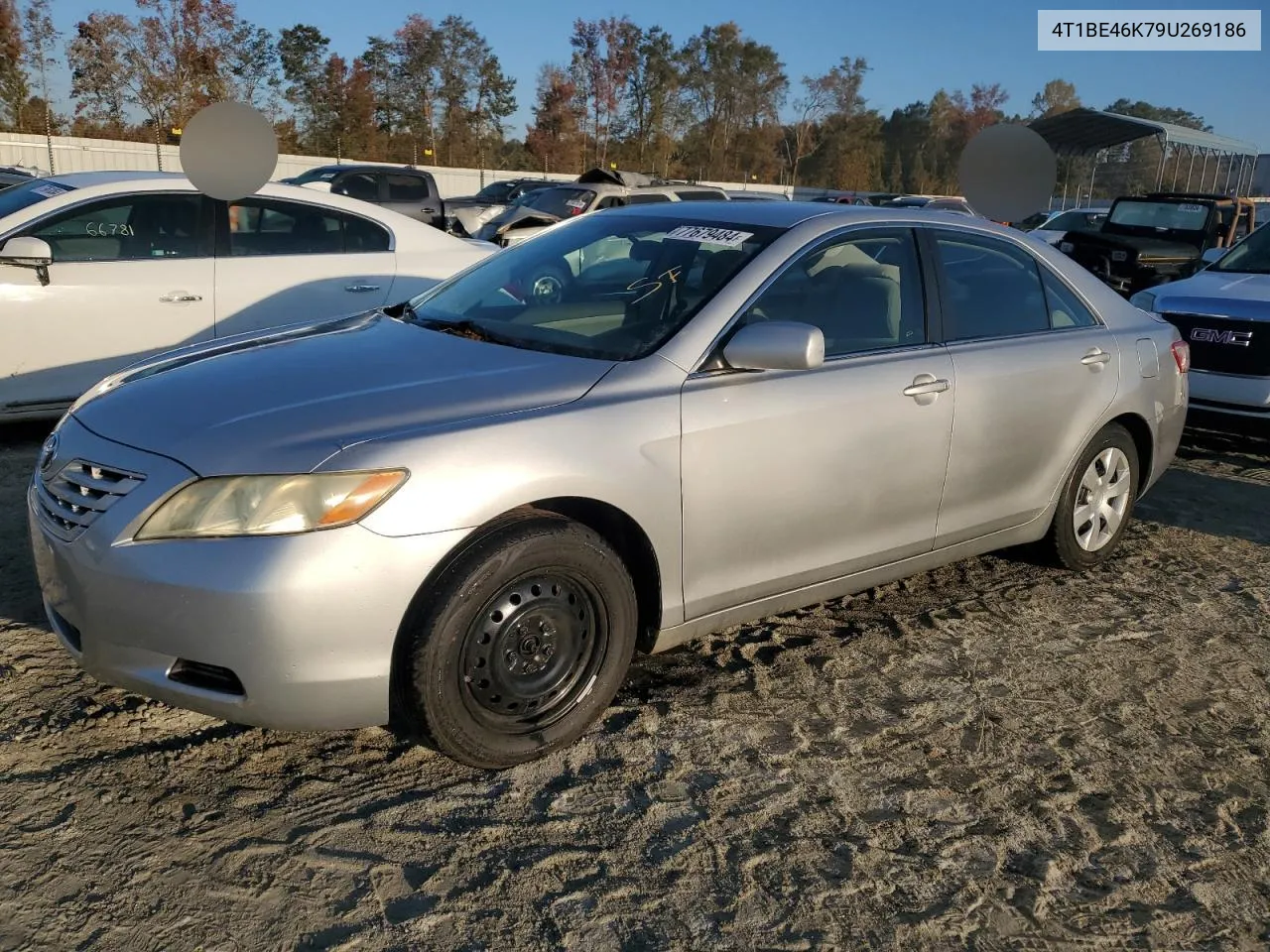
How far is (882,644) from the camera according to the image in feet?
13.5

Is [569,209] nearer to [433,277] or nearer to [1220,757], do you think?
[433,277]

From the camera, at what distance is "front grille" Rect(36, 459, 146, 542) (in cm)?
283

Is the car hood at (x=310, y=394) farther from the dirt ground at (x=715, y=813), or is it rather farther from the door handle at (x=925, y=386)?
the door handle at (x=925, y=386)

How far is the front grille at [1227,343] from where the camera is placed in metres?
6.86

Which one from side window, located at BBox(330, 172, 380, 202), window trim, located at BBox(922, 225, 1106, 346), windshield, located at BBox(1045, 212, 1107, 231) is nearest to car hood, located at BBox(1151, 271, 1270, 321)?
window trim, located at BBox(922, 225, 1106, 346)

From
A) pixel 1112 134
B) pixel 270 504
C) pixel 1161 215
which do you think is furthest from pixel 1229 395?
pixel 1112 134

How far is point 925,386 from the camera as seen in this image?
3883mm

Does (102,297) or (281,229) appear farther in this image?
(281,229)

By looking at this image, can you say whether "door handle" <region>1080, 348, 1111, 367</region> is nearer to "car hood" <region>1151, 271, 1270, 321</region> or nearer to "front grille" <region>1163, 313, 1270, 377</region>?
"front grille" <region>1163, 313, 1270, 377</region>

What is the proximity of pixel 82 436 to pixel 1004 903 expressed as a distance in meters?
2.76

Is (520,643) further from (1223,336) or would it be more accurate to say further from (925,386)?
(1223,336)

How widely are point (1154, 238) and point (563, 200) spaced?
29.5ft

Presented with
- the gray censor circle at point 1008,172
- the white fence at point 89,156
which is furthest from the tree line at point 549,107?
the gray censor circle at point 1008,172

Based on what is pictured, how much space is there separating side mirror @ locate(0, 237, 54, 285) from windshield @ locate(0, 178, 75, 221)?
376 millimetres
